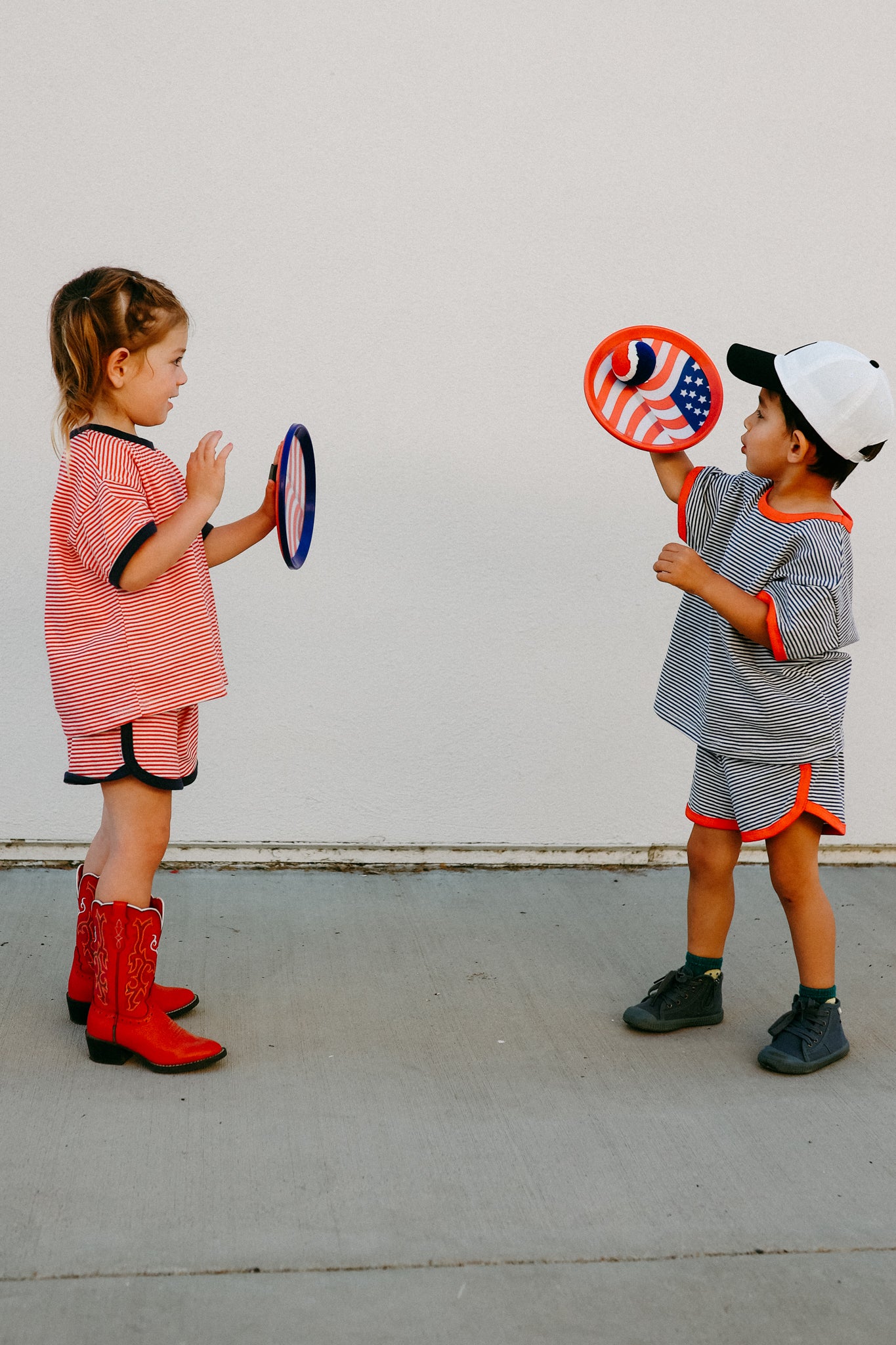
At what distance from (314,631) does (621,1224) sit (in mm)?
1981

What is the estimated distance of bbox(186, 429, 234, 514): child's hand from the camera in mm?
2303

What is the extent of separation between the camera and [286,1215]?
6.34 ft

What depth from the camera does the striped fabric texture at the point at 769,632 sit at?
239 centimetres

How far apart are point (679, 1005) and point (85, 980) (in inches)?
49.5

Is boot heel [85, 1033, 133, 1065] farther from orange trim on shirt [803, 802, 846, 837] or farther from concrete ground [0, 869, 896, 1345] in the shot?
orange trim on shirt [803, 802, 846, 837]

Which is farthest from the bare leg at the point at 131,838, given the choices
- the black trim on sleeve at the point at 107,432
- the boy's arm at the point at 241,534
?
the black trim on sleeve at the point at 107,432

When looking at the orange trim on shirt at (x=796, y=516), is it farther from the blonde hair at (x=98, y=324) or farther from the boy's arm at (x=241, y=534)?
the blonde hair at (x=98, y=324)

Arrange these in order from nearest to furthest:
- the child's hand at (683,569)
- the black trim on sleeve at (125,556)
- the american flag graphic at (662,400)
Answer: the black trim on sleeve at (125,556), the child's hand at (683,569), the american flag graphic at (662,400)

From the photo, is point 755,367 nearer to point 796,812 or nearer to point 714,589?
point 714,589

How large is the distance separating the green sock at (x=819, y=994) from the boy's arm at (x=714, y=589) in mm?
740

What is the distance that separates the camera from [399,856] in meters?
3.66

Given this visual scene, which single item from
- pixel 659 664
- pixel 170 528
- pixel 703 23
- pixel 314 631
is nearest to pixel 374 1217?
pixel 170 528

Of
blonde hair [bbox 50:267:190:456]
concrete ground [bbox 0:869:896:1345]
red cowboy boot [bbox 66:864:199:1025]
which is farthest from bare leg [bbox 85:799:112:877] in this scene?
blonde hair [bbox 50:267:190:456]

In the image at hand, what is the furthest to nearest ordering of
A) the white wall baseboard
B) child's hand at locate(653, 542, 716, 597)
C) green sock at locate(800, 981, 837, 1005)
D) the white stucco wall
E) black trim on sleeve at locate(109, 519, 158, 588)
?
the white wall baseboard
the white stucco wall
green sock at locate(800, 981, 837, 1005)
child's hand at locate(653, 542, 716, 597)
black trim on sleeve at locate(109, 519, 158, 588)
